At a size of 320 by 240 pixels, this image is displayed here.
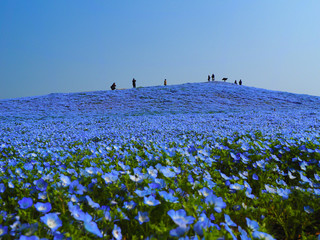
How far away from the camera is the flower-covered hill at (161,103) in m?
22.0

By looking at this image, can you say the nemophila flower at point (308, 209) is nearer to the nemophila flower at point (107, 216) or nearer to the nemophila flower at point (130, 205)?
the nemophila flower at point (130, 205)

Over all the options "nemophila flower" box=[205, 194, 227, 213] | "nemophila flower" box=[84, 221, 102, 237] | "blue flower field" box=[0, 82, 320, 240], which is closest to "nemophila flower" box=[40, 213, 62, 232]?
"blue flower field" box=[0, 82, 320, 240]

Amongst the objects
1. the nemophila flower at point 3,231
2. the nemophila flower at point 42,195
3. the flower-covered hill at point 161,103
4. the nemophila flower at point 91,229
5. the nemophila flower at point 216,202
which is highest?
the nemophila flower at point 91,229

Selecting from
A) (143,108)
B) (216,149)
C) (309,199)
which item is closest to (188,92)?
(143,108)

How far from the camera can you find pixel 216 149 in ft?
14.8

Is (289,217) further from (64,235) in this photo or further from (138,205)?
(64,235)

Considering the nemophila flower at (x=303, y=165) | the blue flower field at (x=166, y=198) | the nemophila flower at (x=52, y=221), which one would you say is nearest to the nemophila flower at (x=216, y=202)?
the blue flower field at (x=166, y=198)

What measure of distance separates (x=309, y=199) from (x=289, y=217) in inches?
12.1

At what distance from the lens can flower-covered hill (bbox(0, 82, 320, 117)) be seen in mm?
22016

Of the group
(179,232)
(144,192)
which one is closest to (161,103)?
(144,192)

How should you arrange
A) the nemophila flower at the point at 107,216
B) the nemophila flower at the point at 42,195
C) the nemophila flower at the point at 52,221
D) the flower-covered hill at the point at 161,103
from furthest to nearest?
the flower-covered hill at the point at 161,103 → the nemophila flower at the point at 42,195 → the nemophila flower at the point at 107,216 → the nemophila flower at the point at 52,221

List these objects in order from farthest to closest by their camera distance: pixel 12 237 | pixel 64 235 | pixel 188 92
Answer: pixel 188 92 < pixel 12 237 < pixel 64 235

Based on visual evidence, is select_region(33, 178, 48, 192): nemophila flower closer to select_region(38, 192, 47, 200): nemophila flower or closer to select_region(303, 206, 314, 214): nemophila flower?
select_region(38, 192, 47, 200): nemophila flower

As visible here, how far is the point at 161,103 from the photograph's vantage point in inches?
978
